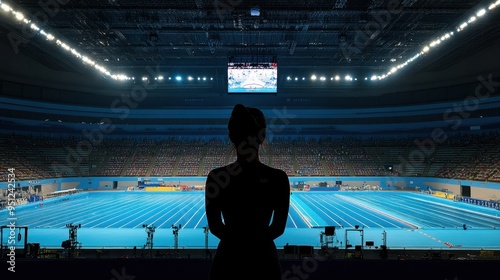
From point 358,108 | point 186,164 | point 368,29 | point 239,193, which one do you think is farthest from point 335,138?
point 239,193

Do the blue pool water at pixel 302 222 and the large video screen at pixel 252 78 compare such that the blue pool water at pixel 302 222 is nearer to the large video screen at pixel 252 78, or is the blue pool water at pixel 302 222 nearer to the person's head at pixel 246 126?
the large video screen at pixel 252 78

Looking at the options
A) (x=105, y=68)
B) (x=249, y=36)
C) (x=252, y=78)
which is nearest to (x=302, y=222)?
(x=252, y=78)

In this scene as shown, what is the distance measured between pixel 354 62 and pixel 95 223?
2679cm

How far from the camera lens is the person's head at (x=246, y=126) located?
1.24m

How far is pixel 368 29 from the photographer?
21281 mm

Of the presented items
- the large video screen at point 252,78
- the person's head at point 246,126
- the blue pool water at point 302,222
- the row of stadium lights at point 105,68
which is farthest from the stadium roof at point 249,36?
the person's head at point 246,126

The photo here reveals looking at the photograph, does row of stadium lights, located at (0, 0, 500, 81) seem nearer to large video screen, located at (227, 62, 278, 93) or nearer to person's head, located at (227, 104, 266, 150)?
large video screen, located at (227, 62, 278, 93)

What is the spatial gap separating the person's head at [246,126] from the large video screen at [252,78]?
69.2ft

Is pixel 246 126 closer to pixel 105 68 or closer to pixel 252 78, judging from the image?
pixel 252 78

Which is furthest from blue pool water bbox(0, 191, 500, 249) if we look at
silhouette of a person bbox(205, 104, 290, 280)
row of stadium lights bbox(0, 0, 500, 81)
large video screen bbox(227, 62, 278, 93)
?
row of stadium lights bbox(0, 0, 500, 81)

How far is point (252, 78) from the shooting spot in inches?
875

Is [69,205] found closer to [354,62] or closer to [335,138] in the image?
[354,62]

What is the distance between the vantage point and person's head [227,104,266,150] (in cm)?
124

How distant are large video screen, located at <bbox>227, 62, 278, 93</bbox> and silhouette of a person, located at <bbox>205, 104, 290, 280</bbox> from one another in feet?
69.2
